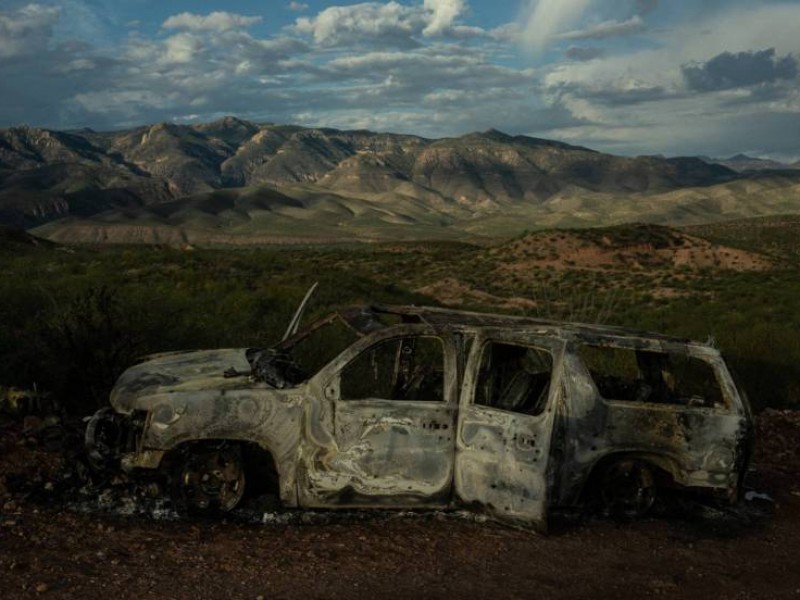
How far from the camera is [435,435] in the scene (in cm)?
683

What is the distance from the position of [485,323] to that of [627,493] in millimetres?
1970

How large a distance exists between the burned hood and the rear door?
186 centimetres

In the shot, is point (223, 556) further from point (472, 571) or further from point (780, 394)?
point (780, 394)

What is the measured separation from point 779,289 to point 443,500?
3764 centimetres

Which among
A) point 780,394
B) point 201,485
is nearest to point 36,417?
point 201,485

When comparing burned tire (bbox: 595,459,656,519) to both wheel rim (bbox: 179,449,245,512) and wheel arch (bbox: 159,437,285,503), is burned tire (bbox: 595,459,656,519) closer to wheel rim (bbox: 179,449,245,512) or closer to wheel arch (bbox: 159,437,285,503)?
wheel arch (bbox: 159,437,285,503)

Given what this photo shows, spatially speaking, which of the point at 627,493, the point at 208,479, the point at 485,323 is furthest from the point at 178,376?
the point at 627,493

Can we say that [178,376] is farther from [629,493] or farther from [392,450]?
[629,493]

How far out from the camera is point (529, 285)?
47906mm

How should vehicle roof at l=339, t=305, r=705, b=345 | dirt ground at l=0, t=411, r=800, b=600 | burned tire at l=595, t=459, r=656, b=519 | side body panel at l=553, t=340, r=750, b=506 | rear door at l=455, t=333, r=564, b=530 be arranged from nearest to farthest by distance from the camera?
dirt ground at l=0, t=411, r=800, b=600
rear door at l=455, t=333, r=564, b=530
side body panel at l=553, t=340, r=750, b=506
vehicle roof at l=339, t=305, r=705, b=345
burned tire at l=595, t=459, r=656, b=519

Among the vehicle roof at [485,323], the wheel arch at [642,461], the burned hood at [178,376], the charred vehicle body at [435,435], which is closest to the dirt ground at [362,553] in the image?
the charred vehicle body at [435,435]

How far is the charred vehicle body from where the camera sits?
6695mm

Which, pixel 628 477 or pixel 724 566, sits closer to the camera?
pixel 724 566

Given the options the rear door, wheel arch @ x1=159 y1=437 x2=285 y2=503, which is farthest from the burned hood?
the rear door
